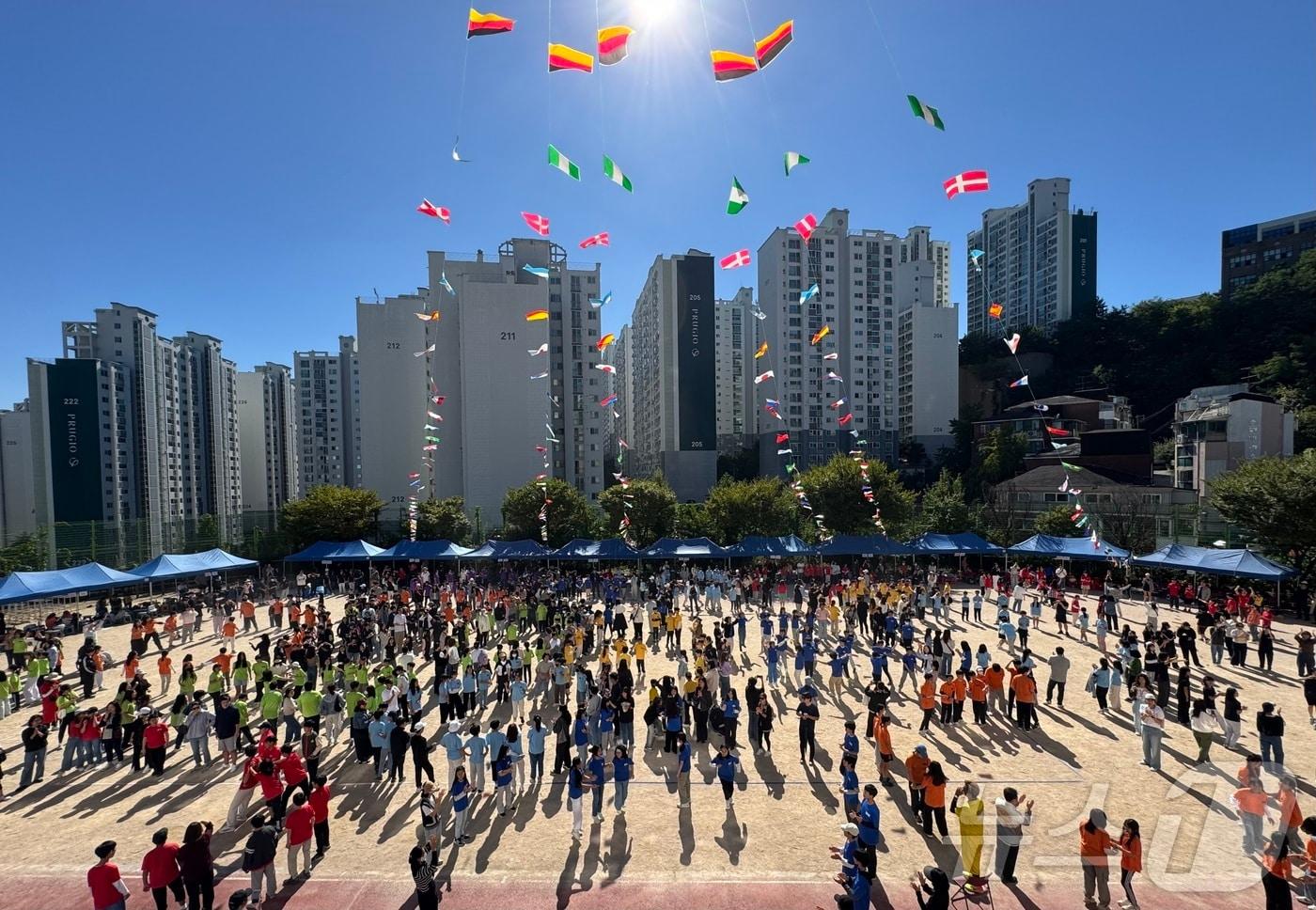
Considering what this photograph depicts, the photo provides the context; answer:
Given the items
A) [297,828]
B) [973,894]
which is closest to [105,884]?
[297,828]

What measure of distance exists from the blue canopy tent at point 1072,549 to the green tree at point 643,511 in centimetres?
1732

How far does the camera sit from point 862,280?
69562 mm

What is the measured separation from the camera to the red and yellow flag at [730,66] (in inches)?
324

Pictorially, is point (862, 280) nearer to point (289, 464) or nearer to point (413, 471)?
point (413, 471)

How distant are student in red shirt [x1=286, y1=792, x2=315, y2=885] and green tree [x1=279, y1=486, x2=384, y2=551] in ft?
98.1

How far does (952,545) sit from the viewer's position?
2748cm

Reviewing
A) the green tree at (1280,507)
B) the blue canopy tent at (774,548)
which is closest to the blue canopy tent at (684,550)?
the blue canopy tent at (774,548)

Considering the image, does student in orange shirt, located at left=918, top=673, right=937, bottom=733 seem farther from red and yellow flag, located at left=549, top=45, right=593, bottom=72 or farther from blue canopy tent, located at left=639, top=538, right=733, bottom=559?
blue canopy tent, located at left=639, top=538, right=733, bottom=559

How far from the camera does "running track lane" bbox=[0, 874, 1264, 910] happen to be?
6488 mm

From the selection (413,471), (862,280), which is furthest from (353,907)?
(862,280)

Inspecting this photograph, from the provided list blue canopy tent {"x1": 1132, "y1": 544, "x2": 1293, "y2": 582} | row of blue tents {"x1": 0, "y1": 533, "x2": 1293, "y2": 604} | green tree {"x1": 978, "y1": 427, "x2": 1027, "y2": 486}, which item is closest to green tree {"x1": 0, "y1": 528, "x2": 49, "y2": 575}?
row of blue tents {"x1": 0, "y1": 533, "x2": 1293, "y2": 604}

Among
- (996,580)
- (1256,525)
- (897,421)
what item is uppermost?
(897,421)

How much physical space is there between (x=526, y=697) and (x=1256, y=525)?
23716mm

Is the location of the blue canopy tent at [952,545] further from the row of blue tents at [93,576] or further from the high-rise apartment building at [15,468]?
the high-rise apartment building at [15,468]
